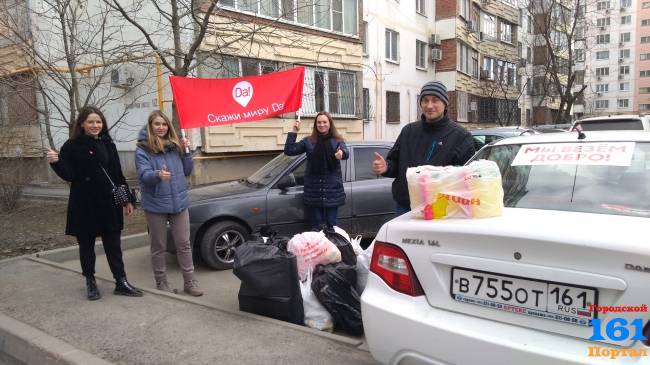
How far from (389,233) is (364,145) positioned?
4.24 metres

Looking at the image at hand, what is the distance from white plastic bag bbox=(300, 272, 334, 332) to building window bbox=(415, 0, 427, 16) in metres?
22.0

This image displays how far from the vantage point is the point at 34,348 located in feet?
11.8

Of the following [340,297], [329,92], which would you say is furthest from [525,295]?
[329,92]

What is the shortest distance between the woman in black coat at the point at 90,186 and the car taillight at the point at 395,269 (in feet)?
A: 9.56

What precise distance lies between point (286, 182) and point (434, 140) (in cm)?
252

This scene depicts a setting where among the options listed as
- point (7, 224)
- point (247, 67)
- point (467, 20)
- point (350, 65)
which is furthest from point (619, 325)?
point (467, 20)

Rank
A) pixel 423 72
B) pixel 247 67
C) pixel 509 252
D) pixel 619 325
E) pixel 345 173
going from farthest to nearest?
pixel 423 72 → pixel 247 67 → pixel 345 173 → pixel 509 252 → pixel 619 325

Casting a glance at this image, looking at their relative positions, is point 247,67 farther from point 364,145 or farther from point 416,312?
point 416,312

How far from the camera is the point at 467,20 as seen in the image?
27.5 meters

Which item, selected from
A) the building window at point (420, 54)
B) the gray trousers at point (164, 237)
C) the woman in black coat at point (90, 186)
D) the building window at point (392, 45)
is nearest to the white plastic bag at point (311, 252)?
the gray trousers at point (164, 237)

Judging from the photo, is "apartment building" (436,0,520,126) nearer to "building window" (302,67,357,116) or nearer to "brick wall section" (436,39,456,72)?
"brick wall section" (436,39,456,72)

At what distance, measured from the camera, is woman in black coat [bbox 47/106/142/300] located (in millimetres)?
4363

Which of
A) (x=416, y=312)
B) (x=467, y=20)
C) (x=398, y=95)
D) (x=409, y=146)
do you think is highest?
(x=467, y=20)

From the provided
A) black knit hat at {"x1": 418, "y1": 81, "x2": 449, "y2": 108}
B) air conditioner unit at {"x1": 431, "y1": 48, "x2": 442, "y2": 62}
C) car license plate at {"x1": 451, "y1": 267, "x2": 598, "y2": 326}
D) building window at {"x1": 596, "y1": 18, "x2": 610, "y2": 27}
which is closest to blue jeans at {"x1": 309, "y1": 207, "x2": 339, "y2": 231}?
black knit hat at {"x1": 418, "y1": 81, "x2": 449, "y2": 108}
